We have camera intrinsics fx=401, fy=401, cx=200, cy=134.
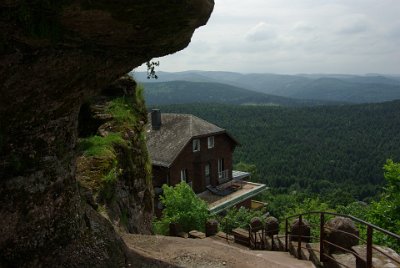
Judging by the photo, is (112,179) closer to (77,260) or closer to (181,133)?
(77,260)

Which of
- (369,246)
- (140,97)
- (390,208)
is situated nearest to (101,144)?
(140,97)

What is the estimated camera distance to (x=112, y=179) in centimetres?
1026

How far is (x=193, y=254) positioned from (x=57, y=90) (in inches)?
194

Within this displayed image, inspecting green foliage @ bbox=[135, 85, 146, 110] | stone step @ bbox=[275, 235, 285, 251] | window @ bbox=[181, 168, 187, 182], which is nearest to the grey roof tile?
window @ bbox=[181, 168, 187, 182]

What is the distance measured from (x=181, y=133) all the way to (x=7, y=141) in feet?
99.5

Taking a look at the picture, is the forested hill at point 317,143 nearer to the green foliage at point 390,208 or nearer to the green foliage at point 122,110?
the green foliage at point 390,208

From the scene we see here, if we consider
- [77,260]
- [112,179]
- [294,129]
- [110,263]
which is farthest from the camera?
[294,129]

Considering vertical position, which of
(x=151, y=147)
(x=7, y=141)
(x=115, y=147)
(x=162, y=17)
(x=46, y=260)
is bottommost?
(x=151, y=147)

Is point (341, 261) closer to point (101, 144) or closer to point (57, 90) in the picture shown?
point (57, 90)

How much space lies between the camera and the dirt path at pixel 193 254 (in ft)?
27.8

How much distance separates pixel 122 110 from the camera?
42.9 feet

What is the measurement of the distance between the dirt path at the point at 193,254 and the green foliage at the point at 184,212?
37.1 ft

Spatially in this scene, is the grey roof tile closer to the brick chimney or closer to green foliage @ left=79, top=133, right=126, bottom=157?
the brick chimney

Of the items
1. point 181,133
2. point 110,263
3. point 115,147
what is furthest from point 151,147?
point 110,263
